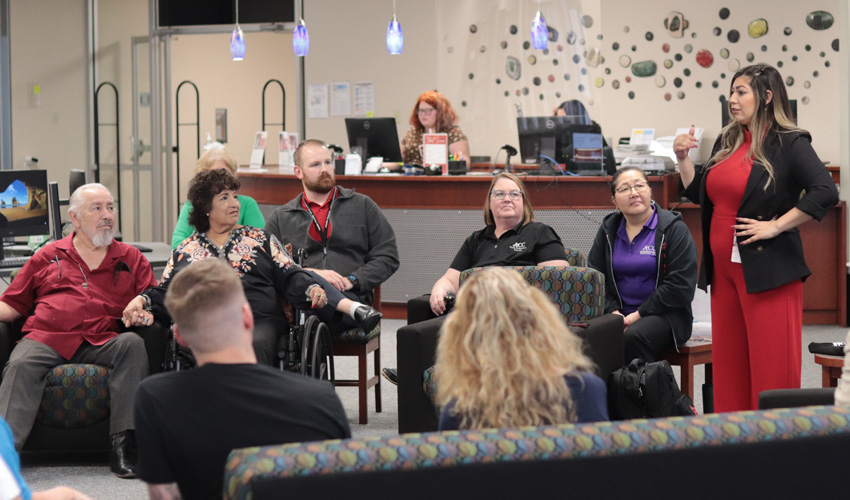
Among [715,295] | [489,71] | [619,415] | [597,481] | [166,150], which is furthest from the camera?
[166,150]

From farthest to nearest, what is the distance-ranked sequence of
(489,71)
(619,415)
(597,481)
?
1. (489,71)
2. (619,415)
3. (597,481)

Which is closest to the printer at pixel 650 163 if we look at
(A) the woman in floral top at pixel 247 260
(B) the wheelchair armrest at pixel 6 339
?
(A) the woman in floral top at pixel 247 260

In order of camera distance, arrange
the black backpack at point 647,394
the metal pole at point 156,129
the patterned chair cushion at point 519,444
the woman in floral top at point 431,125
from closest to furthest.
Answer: the patterned chair cushion at point 519,444 → the black backpack at point 647,394 → the woman in floral top at point 431,125 → the metal pole at point 156,129

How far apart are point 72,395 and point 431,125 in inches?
175

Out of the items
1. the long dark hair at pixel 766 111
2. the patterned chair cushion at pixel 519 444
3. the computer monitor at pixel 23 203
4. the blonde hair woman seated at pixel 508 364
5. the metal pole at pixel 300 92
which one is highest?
the metal pole at pixel 300 92

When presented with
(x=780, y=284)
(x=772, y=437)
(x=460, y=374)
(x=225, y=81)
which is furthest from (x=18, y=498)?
(x=225, y=81)

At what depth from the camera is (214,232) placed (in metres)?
4.08

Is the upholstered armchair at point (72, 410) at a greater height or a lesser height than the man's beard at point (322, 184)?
lesser

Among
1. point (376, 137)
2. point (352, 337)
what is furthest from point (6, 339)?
point (376, 137)

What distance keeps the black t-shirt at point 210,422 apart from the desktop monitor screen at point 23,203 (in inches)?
148

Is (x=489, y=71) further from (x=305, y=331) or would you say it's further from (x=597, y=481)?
(x=597, y=481)

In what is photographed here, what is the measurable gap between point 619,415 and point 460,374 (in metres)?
1.71

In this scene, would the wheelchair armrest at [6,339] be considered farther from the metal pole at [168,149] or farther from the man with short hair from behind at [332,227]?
the metal pole at [168,149]

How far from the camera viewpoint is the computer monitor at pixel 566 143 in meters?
6.65
